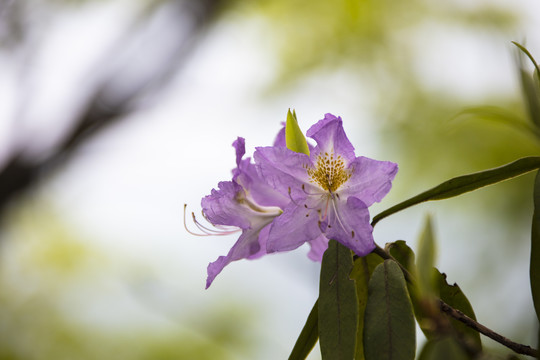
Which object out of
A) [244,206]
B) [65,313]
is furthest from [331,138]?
[65,313]

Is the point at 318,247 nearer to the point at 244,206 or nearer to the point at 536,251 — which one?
the point at 244,206

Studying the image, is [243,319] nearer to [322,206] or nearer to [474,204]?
[474,204]

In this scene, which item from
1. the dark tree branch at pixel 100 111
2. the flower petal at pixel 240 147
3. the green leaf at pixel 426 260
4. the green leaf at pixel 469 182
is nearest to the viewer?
the green leaf at pixel 426 260

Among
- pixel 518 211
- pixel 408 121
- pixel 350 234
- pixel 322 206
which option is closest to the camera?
pixel 350 234

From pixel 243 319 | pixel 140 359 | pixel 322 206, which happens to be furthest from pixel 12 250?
pixel 322 206

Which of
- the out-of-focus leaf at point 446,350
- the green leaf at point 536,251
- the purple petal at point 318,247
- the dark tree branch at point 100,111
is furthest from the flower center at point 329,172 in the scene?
the dark tree branch at point 100,111

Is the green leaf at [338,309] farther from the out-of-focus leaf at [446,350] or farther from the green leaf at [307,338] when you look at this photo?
the out-of-focus leaf at [446,350]
